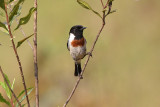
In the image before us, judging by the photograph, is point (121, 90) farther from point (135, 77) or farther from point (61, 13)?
point (61, 13)

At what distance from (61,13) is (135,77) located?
2.57 m

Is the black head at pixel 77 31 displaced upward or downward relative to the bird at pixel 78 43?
upward

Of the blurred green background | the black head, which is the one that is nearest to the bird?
the black head

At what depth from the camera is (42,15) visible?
26.3 feet

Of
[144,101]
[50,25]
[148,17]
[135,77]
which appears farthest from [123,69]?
[50,25]

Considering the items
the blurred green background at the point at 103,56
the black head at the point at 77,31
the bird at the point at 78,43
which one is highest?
the black head at the point at 77,31

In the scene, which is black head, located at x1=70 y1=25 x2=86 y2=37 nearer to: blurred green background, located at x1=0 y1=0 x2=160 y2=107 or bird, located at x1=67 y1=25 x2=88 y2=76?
bird, located at x1=67 y1=25 x2=88 y2=76

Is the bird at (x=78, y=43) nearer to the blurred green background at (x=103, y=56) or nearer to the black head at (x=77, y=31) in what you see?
the black head at (x=77, y=31)

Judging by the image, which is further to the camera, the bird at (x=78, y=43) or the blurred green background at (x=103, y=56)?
the blurred green background at (x=103, y=56)

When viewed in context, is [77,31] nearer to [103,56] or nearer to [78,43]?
[78,43]

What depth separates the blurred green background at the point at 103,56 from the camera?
4004 millimetres

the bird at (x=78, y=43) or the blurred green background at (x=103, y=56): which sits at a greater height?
the bird at (x=78, y=43)

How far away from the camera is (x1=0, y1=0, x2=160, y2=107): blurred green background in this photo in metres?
4.00

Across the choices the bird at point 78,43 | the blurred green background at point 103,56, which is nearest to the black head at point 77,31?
the bird at point 78,43
